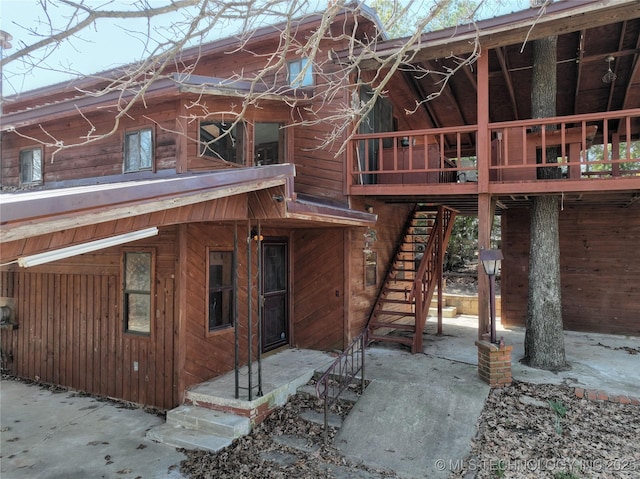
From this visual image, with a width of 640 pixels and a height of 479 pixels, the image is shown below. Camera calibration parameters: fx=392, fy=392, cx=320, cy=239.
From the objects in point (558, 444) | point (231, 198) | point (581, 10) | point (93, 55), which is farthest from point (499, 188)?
point (93, 55)

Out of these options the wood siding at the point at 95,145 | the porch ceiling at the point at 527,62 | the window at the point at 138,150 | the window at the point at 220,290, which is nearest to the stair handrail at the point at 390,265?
the window at the point at 220,290

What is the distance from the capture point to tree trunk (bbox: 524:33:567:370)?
20.5 feet

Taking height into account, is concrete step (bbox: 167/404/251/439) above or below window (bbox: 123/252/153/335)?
below

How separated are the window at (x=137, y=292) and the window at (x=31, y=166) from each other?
3.69 metres

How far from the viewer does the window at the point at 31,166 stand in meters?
7.93

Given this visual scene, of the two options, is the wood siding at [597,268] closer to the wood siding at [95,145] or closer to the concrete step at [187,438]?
the concrete step at [187,438]

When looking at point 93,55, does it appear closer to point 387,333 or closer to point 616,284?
point 387,333

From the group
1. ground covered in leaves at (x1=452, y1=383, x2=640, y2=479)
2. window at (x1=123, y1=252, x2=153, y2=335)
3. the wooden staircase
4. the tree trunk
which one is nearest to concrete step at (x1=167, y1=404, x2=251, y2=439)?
window at (x1=123, y1=252, x2=153, y2=335)

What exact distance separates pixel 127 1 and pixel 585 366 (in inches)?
313

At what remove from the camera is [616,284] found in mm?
9031

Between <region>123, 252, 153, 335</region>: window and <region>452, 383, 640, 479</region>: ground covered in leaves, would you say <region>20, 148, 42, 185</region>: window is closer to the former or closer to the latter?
<region>123, 252, 153, 335</region>: window

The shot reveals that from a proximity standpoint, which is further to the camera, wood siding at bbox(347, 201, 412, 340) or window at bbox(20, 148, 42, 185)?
window at bbox(20, 148, 42, 185)

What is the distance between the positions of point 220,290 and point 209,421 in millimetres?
1892

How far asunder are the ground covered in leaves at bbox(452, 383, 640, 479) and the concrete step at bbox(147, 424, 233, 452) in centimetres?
258
